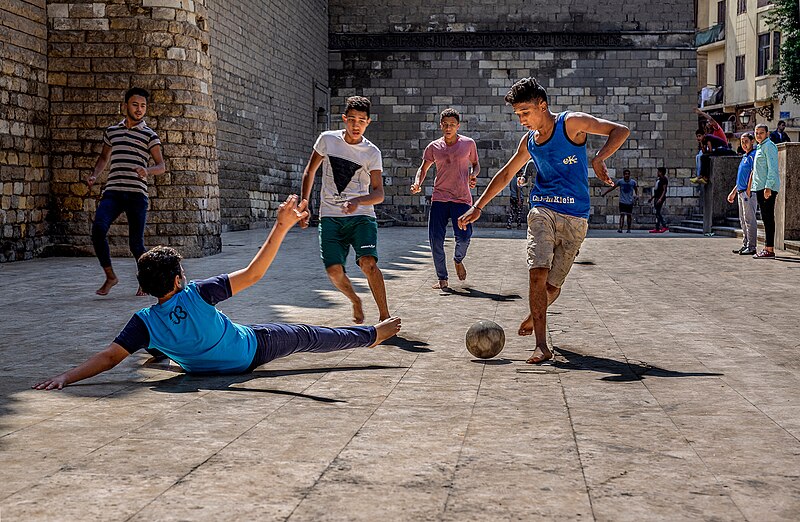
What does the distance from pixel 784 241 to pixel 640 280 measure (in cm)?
508

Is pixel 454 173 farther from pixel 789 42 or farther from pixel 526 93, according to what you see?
pixel 789 42

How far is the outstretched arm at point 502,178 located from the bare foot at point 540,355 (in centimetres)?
99

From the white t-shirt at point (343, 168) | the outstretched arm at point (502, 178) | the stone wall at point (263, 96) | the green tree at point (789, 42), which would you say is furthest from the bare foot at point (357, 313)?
the green tree at point (789, 42)

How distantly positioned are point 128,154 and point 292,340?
4.63 metres

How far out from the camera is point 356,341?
5508 mm

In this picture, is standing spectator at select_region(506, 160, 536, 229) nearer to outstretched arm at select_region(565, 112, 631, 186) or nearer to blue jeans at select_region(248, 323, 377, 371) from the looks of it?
outstretched arm at select_region(565, 112, 631, 186)

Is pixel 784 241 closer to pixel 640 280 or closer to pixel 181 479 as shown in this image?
pixel 640 280

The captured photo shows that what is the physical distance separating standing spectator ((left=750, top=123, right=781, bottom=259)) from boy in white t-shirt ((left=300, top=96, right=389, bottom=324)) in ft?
28.1

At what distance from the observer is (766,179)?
1399 centimetres

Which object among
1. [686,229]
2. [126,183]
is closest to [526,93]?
[126,183]

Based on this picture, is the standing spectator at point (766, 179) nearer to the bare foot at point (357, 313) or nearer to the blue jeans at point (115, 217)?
the bare foot at point (357, 313)

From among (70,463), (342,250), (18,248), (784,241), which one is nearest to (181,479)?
(70,463)

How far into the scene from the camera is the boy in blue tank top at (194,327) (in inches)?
183

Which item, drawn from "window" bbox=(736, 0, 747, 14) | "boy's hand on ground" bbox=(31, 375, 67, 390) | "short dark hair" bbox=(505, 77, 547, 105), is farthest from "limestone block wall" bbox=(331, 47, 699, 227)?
"boy's hand on ground" bbox=(31, 375, 67, 390)
